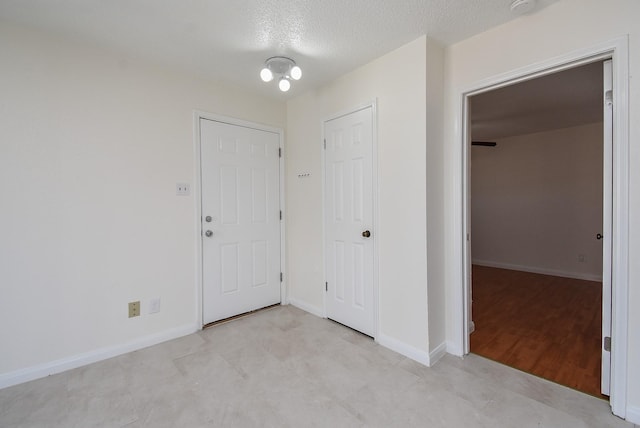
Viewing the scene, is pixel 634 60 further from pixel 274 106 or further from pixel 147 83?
pixel 147 83

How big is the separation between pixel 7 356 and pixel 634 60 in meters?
4.06

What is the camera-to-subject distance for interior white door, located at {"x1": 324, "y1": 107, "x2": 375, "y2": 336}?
2523mm

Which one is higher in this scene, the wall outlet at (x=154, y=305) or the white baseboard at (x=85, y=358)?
the wall outlet at (x=154, y=305)

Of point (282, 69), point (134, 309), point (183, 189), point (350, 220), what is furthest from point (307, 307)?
point (282, 69)

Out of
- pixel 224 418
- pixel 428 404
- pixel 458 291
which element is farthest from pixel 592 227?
pixel 224 418

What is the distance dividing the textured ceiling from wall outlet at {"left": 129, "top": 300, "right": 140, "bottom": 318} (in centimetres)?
198

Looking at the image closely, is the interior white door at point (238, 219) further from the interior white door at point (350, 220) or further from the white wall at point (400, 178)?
the white wall at point (400, 178)

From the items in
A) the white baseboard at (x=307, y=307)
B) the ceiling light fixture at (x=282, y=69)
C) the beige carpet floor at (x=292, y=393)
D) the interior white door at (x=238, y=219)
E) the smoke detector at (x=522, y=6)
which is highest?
the smoke detector at (x=522, y=6)

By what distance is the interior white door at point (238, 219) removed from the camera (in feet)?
9.15

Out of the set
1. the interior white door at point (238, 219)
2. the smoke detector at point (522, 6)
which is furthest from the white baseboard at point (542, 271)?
the smoke detector at point (522, 6)

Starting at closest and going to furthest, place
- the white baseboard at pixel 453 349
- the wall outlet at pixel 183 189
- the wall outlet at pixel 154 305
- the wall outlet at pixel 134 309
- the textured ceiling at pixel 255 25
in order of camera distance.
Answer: the textured ceiling at pixel 255 25 → the white baseboard at pixel 453 349 → the wall outlet at pixel 134 309 → the wall outlet at pixel 154 305 → the wall outlet at pixel 183 189

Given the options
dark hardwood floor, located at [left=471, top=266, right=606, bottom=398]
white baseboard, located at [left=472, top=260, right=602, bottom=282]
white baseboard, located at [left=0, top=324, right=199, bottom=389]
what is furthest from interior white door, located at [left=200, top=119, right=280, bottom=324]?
white baseboard, located at [left=472, top=260, right=602, bottom=282]

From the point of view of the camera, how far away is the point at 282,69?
2395 mm

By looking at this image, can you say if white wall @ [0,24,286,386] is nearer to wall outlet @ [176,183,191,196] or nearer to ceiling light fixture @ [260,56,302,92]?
wall outlet @ [176,183,191,196]
